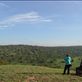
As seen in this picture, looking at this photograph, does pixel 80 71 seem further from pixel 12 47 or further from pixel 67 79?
pixel 12 47

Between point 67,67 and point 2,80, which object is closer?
point 2,80

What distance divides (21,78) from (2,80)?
1654 millimetres

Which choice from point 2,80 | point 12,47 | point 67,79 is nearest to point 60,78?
point 67,79

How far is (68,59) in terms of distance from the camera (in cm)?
2584

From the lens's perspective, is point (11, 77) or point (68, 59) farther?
point (68, 59)

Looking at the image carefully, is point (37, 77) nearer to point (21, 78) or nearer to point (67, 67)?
point (21, 78)

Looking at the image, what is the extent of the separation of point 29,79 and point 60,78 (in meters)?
2.58

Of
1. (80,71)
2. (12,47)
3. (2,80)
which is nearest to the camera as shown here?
(2,80)

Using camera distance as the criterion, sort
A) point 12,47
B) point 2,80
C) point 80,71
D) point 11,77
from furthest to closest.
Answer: point 12,47 < point 80,71 < point 11,77 < point 2,80

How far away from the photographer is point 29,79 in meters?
21.6

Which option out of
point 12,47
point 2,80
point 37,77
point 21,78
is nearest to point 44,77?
point 37,77

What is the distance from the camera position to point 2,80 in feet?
67.8

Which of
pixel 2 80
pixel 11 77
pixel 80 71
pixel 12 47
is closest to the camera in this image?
pixel 2 80

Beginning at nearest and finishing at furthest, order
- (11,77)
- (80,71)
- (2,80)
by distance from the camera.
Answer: (2,80), (11,77), (80,71)
